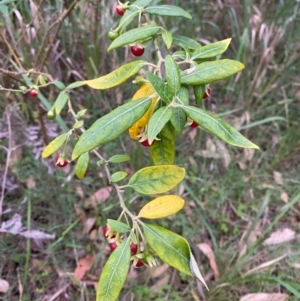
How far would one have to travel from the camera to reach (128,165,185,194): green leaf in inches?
27.4

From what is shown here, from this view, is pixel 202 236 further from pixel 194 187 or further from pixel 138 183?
pixel 138 183

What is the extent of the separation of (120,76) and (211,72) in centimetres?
16

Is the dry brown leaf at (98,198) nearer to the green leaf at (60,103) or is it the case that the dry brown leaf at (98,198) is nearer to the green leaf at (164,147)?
the green leaf at (60,103)

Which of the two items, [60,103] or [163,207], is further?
[60,103]

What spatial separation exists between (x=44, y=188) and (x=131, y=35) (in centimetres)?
89

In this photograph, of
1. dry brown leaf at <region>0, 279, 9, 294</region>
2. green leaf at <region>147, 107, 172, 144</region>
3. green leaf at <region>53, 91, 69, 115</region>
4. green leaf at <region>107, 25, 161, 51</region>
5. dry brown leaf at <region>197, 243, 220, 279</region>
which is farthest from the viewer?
dry brown leaf at <region>197, 243, 220, 279</region>

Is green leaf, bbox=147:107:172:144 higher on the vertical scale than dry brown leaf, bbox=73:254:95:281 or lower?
higher

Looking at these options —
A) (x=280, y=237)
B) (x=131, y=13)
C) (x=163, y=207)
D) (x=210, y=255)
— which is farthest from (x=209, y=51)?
(x=280, y=237)

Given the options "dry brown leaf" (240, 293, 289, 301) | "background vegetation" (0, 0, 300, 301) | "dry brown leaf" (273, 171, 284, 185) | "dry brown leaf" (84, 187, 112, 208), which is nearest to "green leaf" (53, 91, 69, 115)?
"background vegetation" (0, 0, 300, 301)

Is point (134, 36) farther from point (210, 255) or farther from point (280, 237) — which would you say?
point (280, 237)

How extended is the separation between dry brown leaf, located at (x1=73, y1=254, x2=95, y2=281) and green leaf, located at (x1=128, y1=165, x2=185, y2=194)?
0.78m

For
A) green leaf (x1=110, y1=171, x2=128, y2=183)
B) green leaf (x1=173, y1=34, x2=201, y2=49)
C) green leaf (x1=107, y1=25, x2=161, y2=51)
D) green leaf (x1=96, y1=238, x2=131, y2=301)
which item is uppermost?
green leaf (x1=107, y1=25, x2=161, y2=51)

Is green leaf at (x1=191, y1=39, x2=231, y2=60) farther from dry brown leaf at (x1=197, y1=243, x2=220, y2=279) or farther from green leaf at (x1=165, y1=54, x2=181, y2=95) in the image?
dry brown leaf at (x1=197, y1=243, x2=220, y2=279)

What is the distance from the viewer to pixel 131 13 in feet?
2.63
